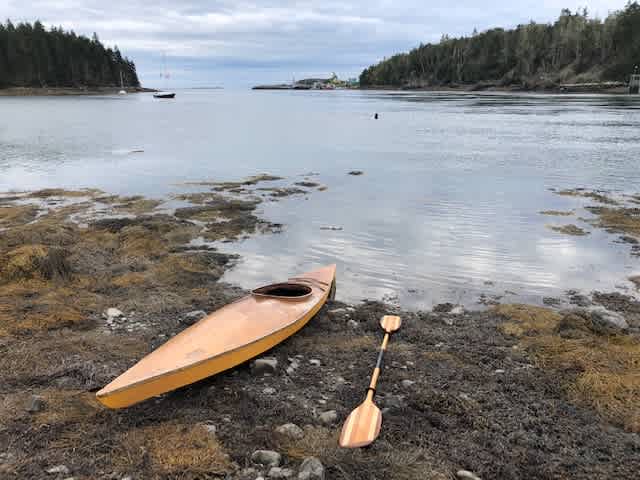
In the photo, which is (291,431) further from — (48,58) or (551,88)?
(48,58)

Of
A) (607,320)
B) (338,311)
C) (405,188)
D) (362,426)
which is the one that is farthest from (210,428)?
(405,188)

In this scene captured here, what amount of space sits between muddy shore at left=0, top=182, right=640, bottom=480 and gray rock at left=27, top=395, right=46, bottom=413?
15 millimetres

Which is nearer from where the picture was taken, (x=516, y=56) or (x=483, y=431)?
(x=483, y=431)

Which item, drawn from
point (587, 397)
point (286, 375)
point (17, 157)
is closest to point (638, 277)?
point (587, 397)

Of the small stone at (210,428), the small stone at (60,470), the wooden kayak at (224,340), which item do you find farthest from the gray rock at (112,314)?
the small stone at (60,470)

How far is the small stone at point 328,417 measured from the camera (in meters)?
5.17

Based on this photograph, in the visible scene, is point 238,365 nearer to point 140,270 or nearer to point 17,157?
point 140,270

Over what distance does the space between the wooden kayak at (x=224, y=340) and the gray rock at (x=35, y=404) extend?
2.64ft

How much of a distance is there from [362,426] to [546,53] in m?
174

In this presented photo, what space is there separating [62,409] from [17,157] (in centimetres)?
2876

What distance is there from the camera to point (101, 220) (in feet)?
45.3

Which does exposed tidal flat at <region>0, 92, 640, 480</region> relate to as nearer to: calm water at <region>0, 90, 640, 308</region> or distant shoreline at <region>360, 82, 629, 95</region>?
calm water at <region>0, 90, 640, 308</region>

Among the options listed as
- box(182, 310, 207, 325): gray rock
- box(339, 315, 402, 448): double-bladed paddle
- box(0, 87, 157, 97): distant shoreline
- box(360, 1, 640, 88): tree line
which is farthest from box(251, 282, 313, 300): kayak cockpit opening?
box(0, 87, 157, 97): distant shoreline

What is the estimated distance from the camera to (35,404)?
5.10 metres
